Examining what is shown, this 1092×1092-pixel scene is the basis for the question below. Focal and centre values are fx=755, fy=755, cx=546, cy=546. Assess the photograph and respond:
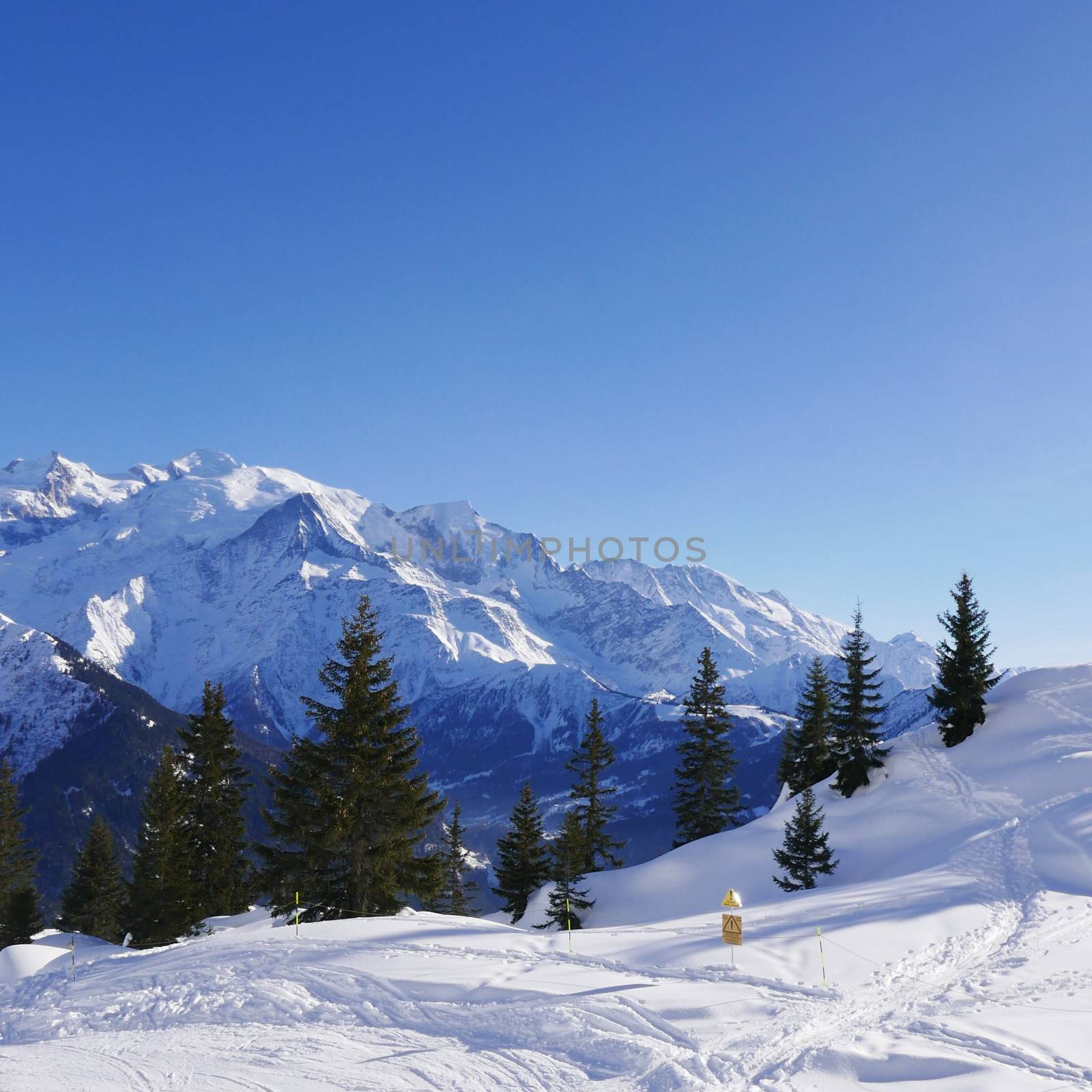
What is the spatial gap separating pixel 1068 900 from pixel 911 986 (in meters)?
11.1

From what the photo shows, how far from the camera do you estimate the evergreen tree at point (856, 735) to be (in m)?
42.4

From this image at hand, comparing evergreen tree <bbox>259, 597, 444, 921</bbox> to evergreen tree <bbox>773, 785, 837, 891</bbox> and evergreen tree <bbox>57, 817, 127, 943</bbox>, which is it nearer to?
evergreen tree <bbox>773, 785, 837, 891</bbox>

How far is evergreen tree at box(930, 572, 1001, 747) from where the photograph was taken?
144 ft

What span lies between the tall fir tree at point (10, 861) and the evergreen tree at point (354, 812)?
1438 inches

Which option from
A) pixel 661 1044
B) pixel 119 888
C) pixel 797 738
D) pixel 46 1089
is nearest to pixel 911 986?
pixel 661 1044

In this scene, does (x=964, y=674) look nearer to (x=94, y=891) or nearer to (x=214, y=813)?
(x=214, y=813)

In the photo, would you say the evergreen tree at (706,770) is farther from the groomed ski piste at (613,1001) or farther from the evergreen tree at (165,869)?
the evergreen tree at (165,869)

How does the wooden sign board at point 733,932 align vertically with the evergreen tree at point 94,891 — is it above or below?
above

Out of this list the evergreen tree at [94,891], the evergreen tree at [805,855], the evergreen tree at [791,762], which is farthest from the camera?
the evergreen tree at [94,891]

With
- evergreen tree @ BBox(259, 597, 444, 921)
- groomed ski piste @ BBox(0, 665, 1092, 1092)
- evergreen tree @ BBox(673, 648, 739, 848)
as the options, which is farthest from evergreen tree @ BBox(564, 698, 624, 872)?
groomed ski piste @ BBox(0, 665, 1092, 1092)

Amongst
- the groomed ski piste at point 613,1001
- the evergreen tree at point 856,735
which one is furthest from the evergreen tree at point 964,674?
the groomed ski piste at point 613,1001

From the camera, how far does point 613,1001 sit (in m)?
13.5

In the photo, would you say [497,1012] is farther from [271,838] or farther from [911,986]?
[271,838]

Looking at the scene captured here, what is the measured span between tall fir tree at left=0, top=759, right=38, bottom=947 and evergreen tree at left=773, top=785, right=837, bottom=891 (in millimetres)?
50186
